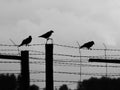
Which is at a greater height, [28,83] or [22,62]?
[22,62]

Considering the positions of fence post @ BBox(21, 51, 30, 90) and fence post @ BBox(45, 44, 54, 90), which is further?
fence post @ BBox(21, 51, 30, 90)

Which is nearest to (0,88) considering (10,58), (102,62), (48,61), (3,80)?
(3,80)

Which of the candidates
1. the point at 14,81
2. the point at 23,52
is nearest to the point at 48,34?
the point at 14,81

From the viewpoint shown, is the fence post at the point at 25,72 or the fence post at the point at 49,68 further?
the fence post at the point at 25,72

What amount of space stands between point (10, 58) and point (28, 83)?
77cm

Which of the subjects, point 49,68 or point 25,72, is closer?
point 49,68

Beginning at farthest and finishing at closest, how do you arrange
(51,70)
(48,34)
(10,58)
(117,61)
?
(48,34) → (117,61) → (10,58) → (51,70)

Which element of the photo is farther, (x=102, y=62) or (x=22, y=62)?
(x=102, y=62)

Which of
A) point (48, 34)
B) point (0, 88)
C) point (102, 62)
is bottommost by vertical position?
point (0, 88)

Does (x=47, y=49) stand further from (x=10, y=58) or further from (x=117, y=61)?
(x=117, y=61)

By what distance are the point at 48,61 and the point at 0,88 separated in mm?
1646

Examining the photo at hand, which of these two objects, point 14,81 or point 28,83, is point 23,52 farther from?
point 14,81

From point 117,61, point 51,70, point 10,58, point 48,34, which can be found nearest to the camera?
point 51,70

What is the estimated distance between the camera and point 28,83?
7.62 m
